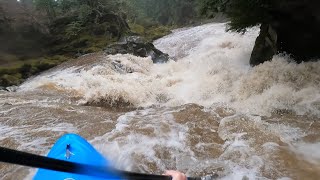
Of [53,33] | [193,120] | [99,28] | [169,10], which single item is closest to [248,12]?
[193,120]

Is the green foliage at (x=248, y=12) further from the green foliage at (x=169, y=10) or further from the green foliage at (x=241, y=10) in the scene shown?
the green foliage at (x=169, y=10)

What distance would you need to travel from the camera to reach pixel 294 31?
315 inches

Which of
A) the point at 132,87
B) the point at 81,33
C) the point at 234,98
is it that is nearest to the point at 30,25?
the point at 81,33

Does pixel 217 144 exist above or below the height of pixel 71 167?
below

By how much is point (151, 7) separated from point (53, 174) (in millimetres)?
50402

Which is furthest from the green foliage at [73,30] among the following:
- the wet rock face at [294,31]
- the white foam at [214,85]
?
the wet rock face at [294,31]

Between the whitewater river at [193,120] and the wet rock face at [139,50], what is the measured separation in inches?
167

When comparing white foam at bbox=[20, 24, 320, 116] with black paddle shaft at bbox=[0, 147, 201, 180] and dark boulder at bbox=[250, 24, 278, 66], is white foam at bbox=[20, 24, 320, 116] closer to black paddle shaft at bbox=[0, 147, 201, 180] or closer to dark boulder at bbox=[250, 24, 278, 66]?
dark boulder at bbox=[250, 24, 278, 66]

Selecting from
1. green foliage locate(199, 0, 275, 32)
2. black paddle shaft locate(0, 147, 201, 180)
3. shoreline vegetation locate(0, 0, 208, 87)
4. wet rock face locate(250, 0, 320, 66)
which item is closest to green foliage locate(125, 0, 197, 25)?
shoreline vegetation locate(0, 0, 208, 87)

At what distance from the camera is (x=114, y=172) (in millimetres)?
1628

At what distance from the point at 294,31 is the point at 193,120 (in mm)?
3933

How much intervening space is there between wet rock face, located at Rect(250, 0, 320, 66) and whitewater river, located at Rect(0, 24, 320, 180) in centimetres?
37

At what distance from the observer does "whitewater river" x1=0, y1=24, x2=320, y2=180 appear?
415 cm

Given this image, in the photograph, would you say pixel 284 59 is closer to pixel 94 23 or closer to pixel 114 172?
pixel 114 172
